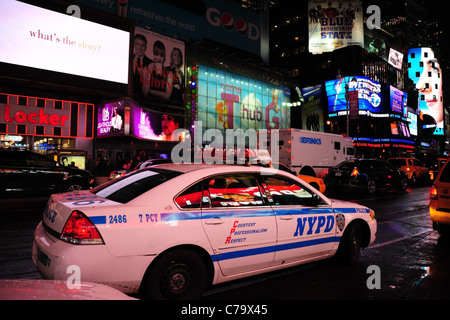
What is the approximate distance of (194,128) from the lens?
97.2 feet

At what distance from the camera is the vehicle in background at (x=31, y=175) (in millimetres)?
10414

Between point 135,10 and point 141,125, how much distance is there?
1321 cm

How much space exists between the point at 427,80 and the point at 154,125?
91.6 meters

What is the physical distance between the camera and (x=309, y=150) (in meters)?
17.5

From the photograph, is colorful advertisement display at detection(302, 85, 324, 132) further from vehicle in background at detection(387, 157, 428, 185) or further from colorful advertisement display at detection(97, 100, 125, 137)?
colorful advertisement display at detection(97, 100, 125, 137)

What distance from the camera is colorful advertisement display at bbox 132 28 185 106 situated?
2412 centimetres

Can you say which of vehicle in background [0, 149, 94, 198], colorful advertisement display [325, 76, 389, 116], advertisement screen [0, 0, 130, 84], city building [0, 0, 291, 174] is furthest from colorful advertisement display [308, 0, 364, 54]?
vehicle in background [0, 149, 94, 198]

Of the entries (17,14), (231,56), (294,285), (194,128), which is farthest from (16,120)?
(231,56)

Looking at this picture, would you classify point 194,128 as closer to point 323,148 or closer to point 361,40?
point 323,148

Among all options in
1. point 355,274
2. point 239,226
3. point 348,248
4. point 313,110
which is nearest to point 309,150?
point 348,248

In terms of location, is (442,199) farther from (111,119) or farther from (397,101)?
(397,101)

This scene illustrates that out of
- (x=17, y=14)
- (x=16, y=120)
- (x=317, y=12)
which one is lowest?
(x=16, y=120)
